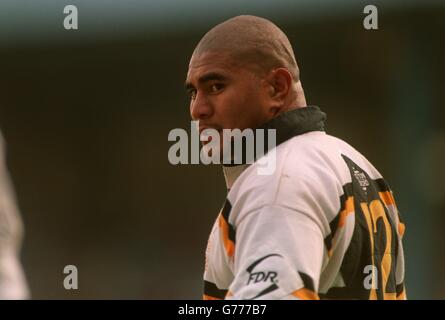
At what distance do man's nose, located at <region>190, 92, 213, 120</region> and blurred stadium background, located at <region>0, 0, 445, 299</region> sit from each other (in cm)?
497

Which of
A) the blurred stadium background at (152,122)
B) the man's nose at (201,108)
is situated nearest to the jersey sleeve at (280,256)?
the man's nose at (201,108)

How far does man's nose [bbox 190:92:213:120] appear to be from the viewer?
7.09 feet

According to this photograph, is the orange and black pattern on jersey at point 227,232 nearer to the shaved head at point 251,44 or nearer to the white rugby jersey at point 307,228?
the white rugby jersey at point 307,228

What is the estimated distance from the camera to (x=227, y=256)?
1.96 m

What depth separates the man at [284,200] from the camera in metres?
1.74

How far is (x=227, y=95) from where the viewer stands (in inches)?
84.4

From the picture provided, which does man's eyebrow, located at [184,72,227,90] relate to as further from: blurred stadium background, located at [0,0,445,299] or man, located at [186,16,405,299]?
blurred stadium background, located at [0,0,445,299]

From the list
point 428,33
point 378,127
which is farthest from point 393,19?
point 378,127

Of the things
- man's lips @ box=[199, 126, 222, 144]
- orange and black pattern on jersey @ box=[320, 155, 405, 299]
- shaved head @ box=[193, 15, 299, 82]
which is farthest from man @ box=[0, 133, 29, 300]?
orange and black pattern on jersey @ box=[320, 155, 405, 299]

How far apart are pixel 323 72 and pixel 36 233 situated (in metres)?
3.09

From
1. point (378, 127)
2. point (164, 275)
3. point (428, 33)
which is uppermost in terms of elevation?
point (428, 33)

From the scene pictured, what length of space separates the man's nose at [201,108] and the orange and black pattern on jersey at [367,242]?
328 mm
